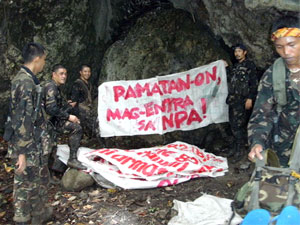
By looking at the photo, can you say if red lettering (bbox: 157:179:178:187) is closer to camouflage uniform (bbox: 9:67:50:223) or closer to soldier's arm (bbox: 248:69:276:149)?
camouflage uniform (bbox: 9:67:50:223)

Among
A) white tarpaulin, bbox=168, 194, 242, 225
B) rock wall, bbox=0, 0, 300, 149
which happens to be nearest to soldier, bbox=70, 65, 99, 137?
rock wall, bbox=0, 0, 300, 149

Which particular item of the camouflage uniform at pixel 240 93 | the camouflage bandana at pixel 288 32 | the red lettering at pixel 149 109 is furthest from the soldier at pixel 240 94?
the camouflage bandana at pixel 288 32

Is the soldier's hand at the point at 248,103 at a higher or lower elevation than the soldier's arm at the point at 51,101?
lower

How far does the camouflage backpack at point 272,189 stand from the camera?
2691 mm

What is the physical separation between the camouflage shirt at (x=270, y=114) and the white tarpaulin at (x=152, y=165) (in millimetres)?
2868

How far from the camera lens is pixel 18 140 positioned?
4480 millimetres

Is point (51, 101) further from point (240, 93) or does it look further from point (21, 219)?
point (240, 93)

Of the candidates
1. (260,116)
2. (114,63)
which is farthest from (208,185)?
(114,63)

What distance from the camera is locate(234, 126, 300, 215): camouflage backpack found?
8.83 feet

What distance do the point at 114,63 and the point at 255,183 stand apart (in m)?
6.54

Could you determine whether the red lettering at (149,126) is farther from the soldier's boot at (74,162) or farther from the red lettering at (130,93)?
the soldier's boot at (74,162)

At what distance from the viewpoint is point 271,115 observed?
349cm

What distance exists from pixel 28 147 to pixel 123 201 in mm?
1927

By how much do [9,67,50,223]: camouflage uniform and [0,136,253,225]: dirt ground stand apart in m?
0.59
